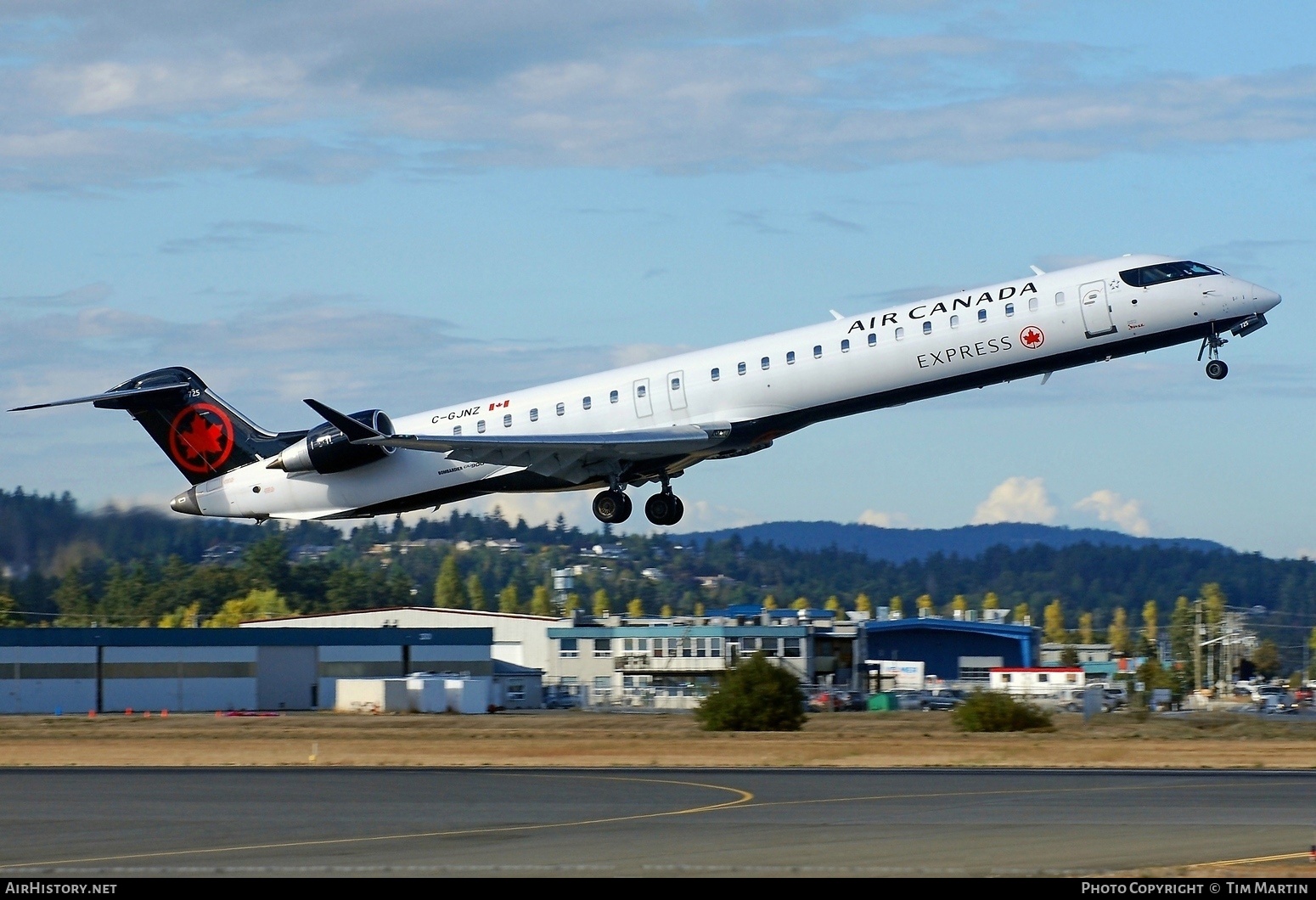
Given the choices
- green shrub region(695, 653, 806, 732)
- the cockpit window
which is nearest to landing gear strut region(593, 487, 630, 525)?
the cockpit window

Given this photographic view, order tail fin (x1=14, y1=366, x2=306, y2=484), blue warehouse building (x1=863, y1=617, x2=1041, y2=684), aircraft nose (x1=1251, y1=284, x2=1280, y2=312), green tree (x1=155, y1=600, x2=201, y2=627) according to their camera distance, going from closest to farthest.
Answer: aircraft nose (x1=1251, y1=284, x2=1280, y2=312)
tail fin (x1=14, y1=366, x2=306, y2=484)
green tree (x1=155, y1=600, x2=201, y2=627)
blue warehouse building (x1=863, y1=617, x2=1041, y2=684)

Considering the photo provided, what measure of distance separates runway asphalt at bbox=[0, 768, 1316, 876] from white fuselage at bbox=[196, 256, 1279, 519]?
734 centimetres

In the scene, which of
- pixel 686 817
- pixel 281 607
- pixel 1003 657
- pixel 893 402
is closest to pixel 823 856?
pixel 686 817

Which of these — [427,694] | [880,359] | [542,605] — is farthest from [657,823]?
[542,605]

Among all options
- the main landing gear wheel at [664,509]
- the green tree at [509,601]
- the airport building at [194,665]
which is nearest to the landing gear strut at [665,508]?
the main landing gear wheel at [664,509]

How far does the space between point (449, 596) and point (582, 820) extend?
142343mm

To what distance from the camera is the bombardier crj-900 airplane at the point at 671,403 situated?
97.9 ft

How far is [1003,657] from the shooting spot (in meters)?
120

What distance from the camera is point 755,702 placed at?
45.9m

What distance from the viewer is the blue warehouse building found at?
119m

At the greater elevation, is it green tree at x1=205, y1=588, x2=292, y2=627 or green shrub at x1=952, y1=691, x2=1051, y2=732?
green tree at x1=205, y1=588, x2=292, y2=627

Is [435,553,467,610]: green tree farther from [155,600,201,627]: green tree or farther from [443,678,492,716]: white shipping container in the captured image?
[443,678,492,716]: white shipping container

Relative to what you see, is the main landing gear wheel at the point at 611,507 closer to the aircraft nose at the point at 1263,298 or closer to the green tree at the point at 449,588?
the aircraft nose at the point at 1263,298

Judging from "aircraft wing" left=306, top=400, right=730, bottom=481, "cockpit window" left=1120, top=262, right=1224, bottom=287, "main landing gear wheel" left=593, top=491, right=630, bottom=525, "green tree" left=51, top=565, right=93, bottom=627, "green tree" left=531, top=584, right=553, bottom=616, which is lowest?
"green tree" left=531, top=584, right=553, bottom=616
